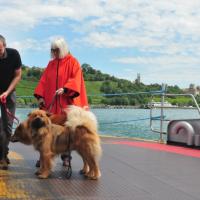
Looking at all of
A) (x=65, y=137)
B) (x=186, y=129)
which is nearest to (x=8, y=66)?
(x=65, y=137)

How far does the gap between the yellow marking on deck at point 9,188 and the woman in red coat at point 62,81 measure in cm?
136

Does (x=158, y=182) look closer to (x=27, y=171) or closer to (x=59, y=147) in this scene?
(x=59, y=147)

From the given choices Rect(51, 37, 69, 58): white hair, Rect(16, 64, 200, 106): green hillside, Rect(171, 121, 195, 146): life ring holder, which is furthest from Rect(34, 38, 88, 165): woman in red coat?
Rect(171, 121, 195, 146): life ring holder

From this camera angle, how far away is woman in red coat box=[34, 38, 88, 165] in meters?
7.34

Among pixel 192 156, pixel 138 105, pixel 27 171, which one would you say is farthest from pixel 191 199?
pixel 138 105

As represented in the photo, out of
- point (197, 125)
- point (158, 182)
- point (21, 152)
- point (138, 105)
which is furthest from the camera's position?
point (138, 105)

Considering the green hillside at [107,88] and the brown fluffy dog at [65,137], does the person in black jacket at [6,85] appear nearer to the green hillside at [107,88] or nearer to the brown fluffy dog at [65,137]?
the brown fluffy dog at [65,137]

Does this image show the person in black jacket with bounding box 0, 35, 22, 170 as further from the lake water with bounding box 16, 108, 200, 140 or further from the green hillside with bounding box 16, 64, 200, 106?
the lake water with bounding box 16, 108, 200, 140

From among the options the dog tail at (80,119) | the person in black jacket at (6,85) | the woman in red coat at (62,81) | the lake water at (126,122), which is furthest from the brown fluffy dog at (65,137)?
the lake water at (126,122)

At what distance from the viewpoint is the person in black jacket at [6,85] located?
286 inches

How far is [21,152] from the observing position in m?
9.34

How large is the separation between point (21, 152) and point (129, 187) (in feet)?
12.0

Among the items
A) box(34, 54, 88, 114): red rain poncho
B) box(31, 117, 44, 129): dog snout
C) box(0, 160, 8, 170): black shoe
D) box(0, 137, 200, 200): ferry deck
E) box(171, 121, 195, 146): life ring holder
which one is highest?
box(34, 54, 88, 114): red rain poncho

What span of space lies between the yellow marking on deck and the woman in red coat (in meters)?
1.36
